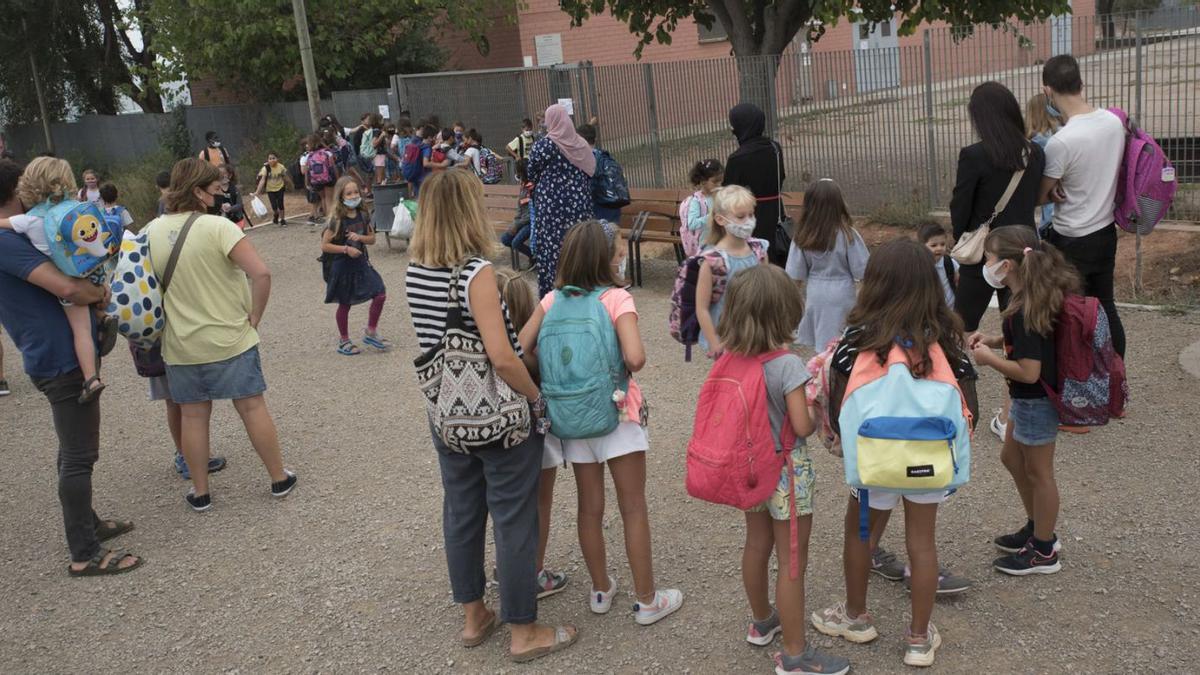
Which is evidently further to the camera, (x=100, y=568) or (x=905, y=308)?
(x=100, y=568)

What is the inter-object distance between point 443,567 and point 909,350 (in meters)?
2.45

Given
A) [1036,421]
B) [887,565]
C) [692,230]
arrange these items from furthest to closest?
[692,230], [887,565], [1036,421]

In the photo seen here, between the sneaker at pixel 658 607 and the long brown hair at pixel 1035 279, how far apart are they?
5.45 feet

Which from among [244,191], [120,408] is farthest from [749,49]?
[244,191]

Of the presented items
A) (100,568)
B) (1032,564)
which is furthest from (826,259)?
(100,568)

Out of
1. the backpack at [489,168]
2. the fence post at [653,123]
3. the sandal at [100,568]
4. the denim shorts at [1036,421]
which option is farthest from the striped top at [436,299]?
the backpack at [489,168]

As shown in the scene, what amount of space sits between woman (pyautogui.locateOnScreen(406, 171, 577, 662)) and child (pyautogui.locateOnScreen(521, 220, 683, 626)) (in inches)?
7.7

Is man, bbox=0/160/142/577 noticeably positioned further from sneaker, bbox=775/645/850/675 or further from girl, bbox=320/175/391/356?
sneaker, bbox=775/645/850/675

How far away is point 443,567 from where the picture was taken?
4.79 metres

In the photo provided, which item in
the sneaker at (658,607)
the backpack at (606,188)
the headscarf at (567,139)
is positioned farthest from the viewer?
the backpack at (606,188)

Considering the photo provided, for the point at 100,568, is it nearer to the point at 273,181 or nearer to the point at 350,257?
the point at 350,257

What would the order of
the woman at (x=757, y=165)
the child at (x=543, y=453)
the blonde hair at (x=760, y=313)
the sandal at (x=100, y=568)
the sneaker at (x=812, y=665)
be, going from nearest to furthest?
the blonde hair at (x=760, y=313) → the sneaker at (x=812, y=665) → the child at (x=543, y=453) → the sandal at (x=100, y=568) → the woman at (x=757, y=165)

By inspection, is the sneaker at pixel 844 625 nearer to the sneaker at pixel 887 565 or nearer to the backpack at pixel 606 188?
the sneaker at pixel 887 565

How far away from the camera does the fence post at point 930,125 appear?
10.4m
